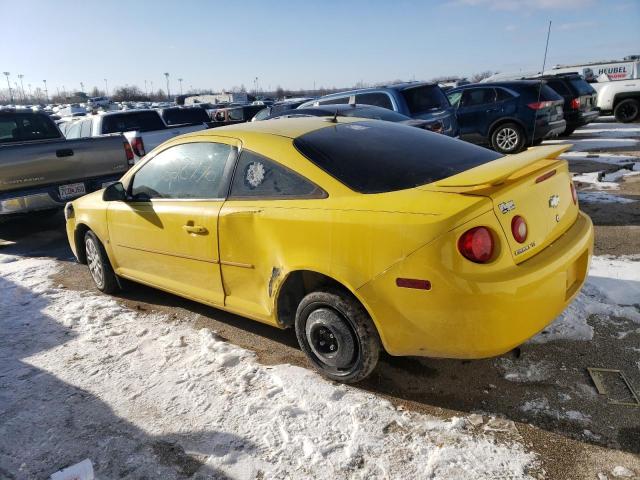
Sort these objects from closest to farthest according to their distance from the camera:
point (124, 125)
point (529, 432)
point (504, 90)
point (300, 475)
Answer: point (300, 475) < point (529, 432) < point (124, 125) < point (504, 90)

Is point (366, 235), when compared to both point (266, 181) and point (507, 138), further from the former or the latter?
point (507, 138)

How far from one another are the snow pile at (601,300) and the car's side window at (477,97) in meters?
7.93

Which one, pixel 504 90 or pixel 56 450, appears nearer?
pixel 56 450

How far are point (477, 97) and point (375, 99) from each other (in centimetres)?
406

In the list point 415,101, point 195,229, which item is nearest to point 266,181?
point 195,229

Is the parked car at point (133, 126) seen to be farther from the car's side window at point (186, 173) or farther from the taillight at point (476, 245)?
the taillight at point (476, 245)

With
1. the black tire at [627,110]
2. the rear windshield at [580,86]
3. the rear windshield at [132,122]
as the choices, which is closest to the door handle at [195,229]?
the rear windshield at [132,122]

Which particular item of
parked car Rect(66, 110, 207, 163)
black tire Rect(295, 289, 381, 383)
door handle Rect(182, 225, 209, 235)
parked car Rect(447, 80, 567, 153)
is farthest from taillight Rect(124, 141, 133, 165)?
parked car Rect(447, 80, 567, 153)

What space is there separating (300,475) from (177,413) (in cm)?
93

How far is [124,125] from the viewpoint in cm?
1015

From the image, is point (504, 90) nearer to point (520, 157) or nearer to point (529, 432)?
point (520, 157)

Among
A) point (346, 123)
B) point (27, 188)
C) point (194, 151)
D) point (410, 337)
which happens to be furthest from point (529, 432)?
point (27, 188)

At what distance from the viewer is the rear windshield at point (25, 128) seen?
7945 millimetres

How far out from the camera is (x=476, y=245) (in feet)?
7.89
